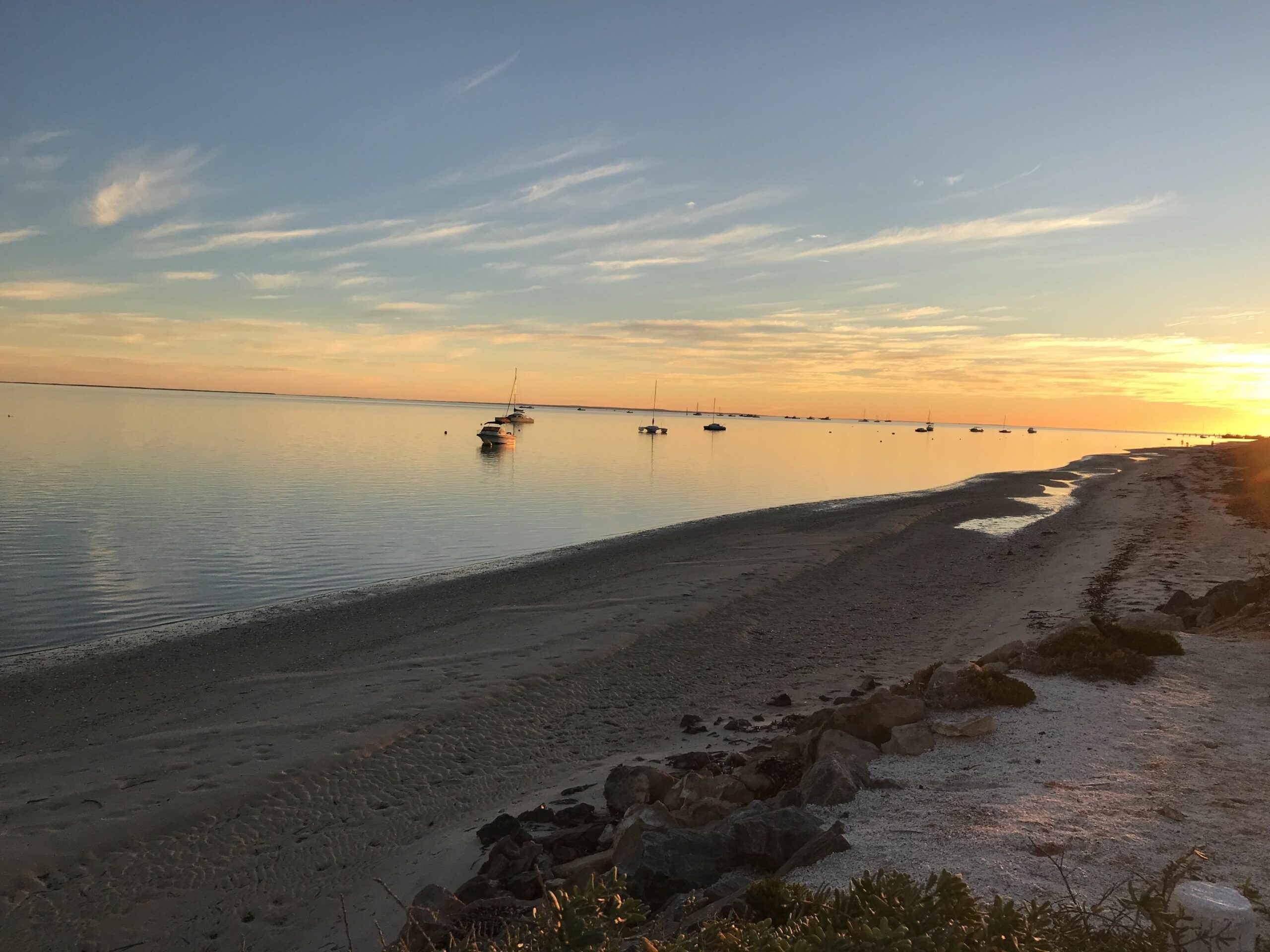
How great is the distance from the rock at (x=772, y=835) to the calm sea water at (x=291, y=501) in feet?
52.6

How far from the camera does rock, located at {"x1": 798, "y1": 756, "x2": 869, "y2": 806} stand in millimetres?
6090

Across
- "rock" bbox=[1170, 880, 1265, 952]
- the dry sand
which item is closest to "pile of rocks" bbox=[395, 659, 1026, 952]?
the dry sand

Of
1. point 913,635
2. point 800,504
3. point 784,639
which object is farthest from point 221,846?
point 800,504

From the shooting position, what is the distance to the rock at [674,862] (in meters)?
5.10

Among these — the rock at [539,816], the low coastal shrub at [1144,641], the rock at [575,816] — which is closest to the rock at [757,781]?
the rock at [575,816]

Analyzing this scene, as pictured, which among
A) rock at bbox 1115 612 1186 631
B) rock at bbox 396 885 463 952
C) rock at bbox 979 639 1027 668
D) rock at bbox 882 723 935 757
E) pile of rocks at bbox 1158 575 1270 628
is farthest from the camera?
pile of rocks at bbox 1158 575 1270 628

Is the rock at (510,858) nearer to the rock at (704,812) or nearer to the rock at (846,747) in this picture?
the rock at (704,812)

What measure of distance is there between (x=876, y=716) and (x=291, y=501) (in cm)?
3311

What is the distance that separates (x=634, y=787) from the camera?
7.62 meters

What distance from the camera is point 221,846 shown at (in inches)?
318

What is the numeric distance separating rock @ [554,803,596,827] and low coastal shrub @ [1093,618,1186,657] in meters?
7.12

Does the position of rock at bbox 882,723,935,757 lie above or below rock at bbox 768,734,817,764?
above

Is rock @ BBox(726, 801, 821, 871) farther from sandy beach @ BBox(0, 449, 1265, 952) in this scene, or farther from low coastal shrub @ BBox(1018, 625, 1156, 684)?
low coastal shrub @ BBox(1018, 625, 1156, 684)

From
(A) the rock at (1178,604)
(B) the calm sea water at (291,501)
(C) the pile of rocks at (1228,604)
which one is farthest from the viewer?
(B) the calm sea water at (291,501)
